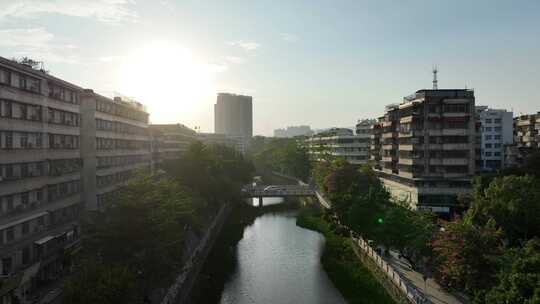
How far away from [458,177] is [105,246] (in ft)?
194

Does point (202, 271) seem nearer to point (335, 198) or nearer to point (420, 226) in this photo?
point (335, 198)

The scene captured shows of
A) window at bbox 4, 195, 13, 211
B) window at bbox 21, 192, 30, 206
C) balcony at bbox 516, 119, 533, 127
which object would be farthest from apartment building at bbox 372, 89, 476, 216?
window at bbox 4, 195, 13, 211

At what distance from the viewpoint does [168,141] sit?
116312 millimetres

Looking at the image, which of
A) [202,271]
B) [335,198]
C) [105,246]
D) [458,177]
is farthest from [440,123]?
[105,246]

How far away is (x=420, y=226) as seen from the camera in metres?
47.7

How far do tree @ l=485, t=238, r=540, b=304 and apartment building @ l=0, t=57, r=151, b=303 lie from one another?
3134 centimetres

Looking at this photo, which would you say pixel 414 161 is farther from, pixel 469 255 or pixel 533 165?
pixel 469 255

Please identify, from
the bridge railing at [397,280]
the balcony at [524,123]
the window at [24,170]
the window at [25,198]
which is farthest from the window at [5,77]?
the balcony at [524,123]

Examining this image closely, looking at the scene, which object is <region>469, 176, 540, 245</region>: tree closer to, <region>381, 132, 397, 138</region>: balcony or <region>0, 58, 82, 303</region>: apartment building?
<region>381, 132, 397, 138</region>: balcony

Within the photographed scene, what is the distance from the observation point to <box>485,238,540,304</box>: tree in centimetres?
2388

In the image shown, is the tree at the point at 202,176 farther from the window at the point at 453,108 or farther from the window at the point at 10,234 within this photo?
the window at the point at 453,108

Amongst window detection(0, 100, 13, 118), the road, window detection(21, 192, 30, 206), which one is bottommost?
the road

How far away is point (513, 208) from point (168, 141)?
87.0m

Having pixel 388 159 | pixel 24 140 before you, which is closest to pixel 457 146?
pixel 388 159
